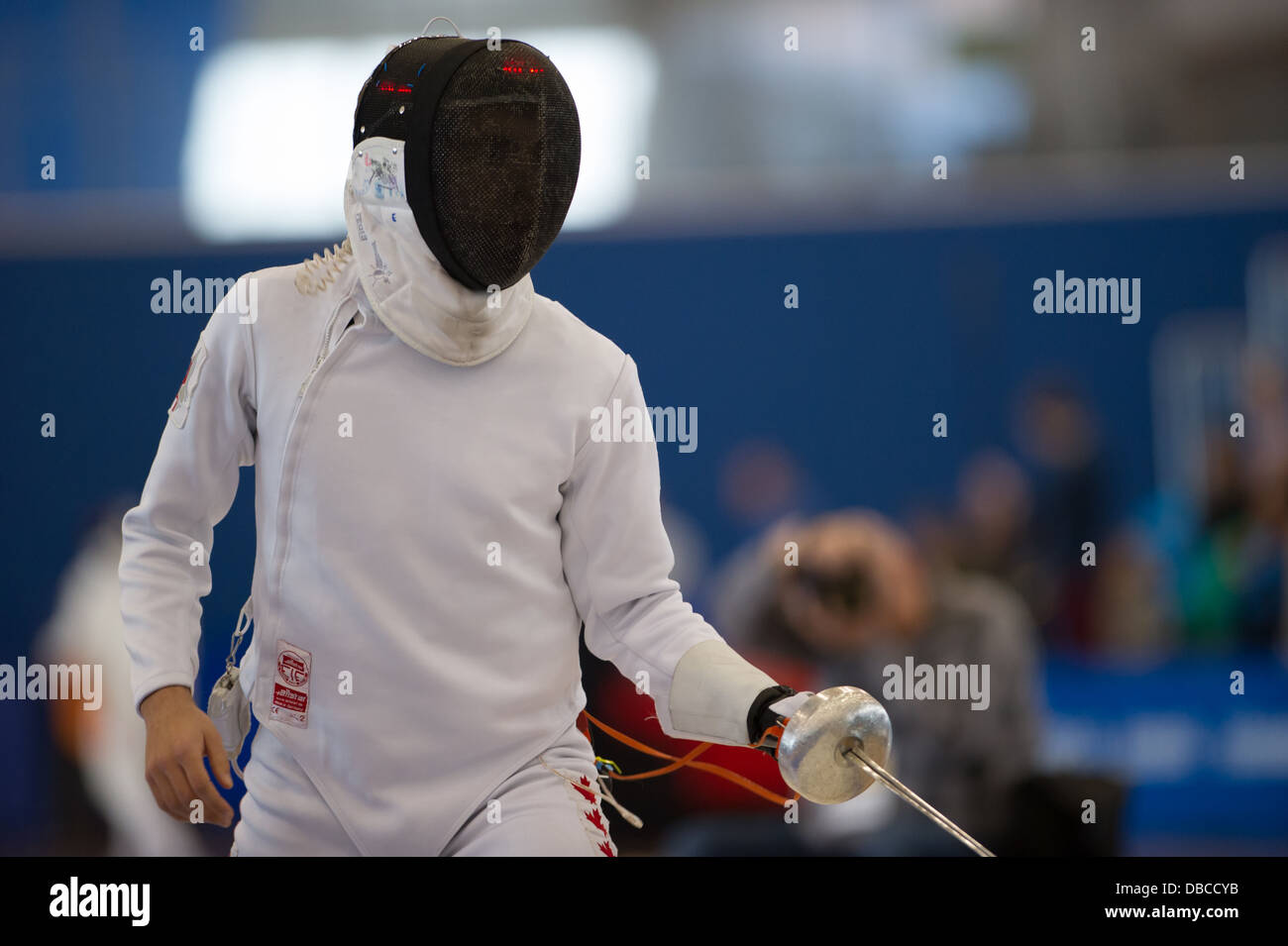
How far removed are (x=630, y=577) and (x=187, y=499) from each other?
1.95ft

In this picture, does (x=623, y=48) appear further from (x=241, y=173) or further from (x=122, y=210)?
(x=122, y=210)

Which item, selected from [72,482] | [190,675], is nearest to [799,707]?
[190,675]

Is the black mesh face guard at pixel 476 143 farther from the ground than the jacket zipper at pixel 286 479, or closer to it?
farther from the ground

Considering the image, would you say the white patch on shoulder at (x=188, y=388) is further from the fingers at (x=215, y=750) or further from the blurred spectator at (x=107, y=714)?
the blurred spectator at (x=107, y=714)

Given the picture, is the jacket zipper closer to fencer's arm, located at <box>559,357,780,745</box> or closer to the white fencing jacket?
the white fencing jacket

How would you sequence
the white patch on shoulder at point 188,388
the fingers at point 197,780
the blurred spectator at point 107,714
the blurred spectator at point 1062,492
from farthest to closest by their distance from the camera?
the blurred spectator at point 1062,492
the blurred spectator at point 107,714
the white patch on shoulder at point 188,388
the fingers at point 197,780

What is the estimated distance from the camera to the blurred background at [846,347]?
104 inches

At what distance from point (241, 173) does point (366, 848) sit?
172 centimetres

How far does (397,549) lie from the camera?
162cm

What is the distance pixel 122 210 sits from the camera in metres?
2.78

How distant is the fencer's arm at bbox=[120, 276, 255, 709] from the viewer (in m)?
1.63

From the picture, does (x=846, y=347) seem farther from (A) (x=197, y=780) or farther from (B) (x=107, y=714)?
(A) (x=197, y=780)

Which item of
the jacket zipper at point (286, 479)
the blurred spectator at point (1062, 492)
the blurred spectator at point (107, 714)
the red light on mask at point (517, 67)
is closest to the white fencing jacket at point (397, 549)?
the jacket zipper at point (286, 479)
